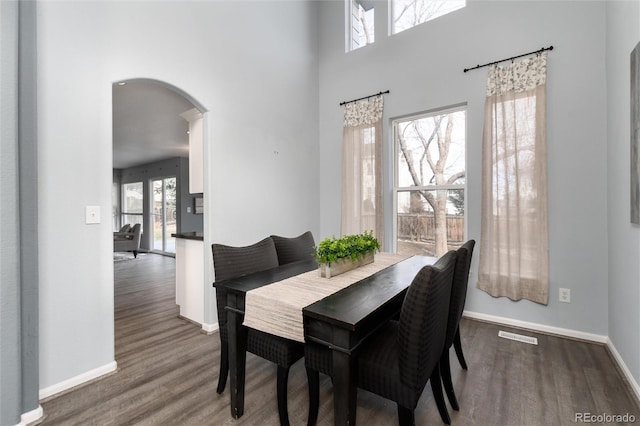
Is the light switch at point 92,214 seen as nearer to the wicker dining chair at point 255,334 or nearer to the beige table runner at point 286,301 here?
the wicker dining chair at point 255,334

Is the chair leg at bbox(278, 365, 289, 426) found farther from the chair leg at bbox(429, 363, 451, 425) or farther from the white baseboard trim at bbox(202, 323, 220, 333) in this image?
the white baseboard trim at bbox(202, 323, 220, 333)

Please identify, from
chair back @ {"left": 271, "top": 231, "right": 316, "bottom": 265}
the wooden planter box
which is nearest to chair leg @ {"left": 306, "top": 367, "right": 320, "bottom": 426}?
the wooden planter box

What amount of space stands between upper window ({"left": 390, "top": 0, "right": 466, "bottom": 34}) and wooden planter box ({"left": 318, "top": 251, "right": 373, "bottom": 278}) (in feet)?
9.78

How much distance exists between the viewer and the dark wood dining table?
1.22 metres

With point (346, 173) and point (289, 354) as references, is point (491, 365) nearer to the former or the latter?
point (289, 354)

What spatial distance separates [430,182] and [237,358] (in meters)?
2.77

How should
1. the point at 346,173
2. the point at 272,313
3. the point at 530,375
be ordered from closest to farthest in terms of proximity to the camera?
the point at 272,313 < the point at 530,375 < the point at 346,173

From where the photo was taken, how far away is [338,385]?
4.07 feet

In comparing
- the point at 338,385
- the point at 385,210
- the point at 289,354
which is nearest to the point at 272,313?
the point at 289,354

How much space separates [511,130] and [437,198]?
97 centimetres

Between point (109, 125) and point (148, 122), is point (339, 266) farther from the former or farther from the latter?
point (148, 122)

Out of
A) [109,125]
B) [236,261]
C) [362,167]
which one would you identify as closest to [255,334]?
[236,261]

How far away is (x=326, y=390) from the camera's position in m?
1.91

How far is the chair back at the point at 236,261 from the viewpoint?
1.82 meters
